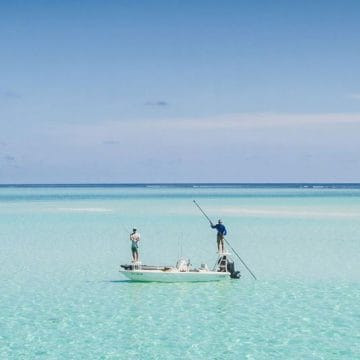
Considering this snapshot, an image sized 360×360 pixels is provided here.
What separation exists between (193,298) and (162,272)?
284cm

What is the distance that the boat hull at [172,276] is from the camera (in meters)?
24.7

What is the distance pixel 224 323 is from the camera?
1872 centimetres

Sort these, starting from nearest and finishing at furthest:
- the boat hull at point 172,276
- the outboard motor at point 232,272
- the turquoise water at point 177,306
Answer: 1. the turquoise water at point 177,306
2. the boat hull at point 172,276
3. the outboard motor at point 232,272

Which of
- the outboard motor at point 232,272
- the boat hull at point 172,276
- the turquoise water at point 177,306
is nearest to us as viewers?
the turquoise water at point 177,306

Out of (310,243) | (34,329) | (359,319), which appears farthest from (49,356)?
(310,243)

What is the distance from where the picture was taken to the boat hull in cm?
2469

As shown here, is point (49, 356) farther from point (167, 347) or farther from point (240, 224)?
point (240, 224)

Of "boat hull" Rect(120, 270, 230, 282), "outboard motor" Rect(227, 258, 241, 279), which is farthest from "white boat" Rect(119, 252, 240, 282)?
"outboard motor" Rect(227, 258, 241, 279)

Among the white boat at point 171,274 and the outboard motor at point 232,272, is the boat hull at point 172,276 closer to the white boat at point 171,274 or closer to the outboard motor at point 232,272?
the white boat at point 171,274

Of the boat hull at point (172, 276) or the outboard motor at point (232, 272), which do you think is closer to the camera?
the boat hull at point (172, 276)

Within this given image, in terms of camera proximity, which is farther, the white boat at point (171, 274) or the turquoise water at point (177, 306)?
the white boat at point (171, 274)

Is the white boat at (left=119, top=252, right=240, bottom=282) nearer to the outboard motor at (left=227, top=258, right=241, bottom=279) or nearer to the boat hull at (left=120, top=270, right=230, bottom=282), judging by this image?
the boat hull at (left=120, top=270, right=230, bottom=282)

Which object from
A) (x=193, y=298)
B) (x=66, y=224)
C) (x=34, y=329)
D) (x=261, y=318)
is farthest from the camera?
(x=66, y=224)

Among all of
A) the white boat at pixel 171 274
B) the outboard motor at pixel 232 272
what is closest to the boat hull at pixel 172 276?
the white boat at pixel 171 274
